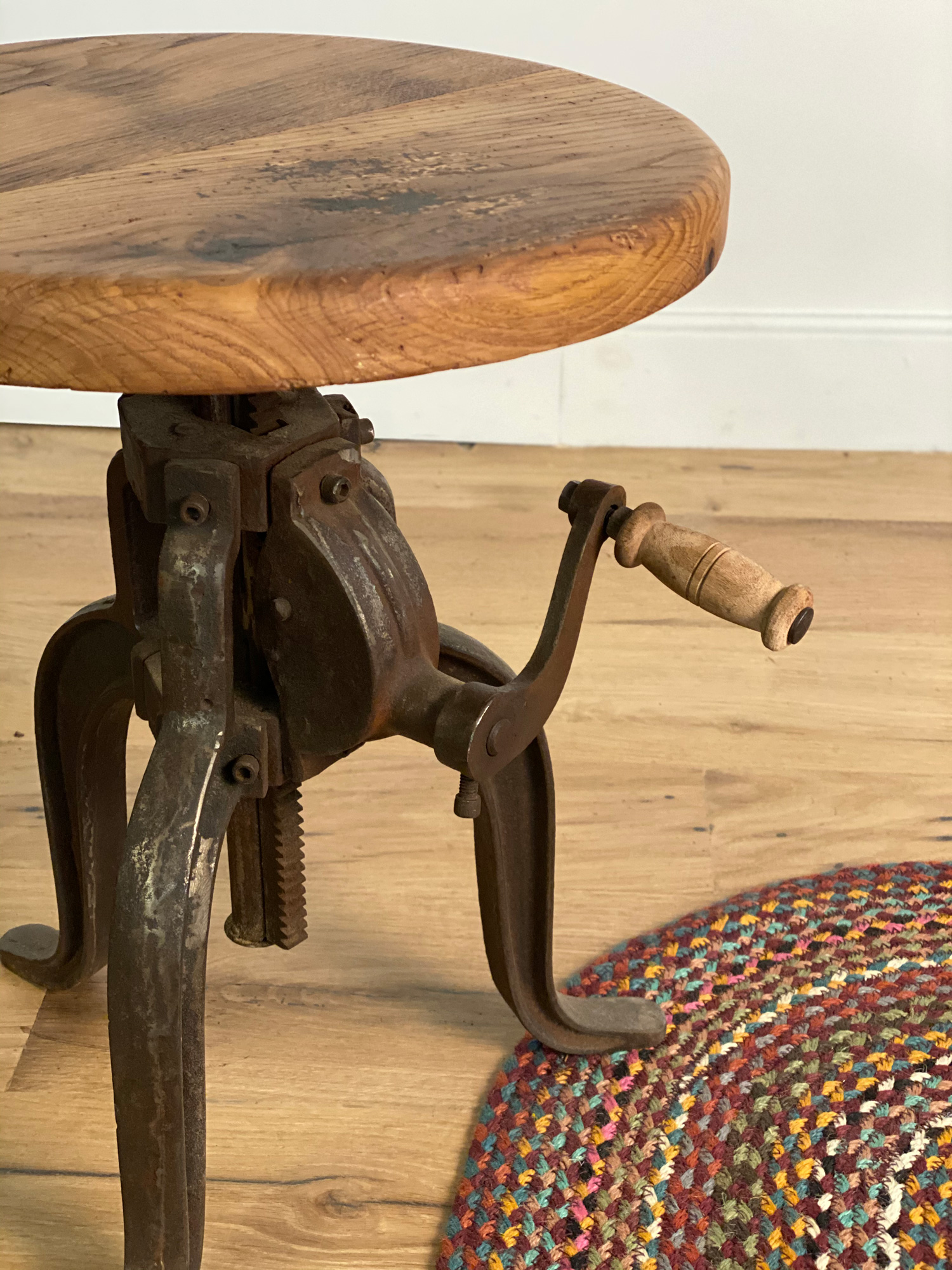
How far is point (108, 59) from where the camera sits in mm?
790

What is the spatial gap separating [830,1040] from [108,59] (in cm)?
71

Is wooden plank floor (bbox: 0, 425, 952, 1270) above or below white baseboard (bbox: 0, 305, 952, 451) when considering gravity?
below

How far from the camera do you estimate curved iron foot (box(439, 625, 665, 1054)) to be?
0.78 meters

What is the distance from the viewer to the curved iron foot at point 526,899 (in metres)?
0.78

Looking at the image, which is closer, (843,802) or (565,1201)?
(565,1201)

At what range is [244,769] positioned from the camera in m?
0.65

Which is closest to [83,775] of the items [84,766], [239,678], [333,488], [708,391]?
[84,766]

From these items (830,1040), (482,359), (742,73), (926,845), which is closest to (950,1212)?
(830,1040)

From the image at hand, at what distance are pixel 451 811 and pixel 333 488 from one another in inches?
22.1

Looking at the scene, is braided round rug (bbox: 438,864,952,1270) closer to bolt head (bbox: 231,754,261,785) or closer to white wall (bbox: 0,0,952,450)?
bolt head (bbox: 231,754,261,785)

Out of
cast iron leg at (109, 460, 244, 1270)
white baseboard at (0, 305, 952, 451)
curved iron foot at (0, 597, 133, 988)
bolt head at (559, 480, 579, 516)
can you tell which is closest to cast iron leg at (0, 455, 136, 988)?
curved iron foot at (0, 597, 133, 988)

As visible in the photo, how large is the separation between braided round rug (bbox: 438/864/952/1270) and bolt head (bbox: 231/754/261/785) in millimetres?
311

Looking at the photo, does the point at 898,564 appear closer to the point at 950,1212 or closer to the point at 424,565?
the point at 424,565

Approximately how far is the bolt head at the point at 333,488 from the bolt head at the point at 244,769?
12cm
